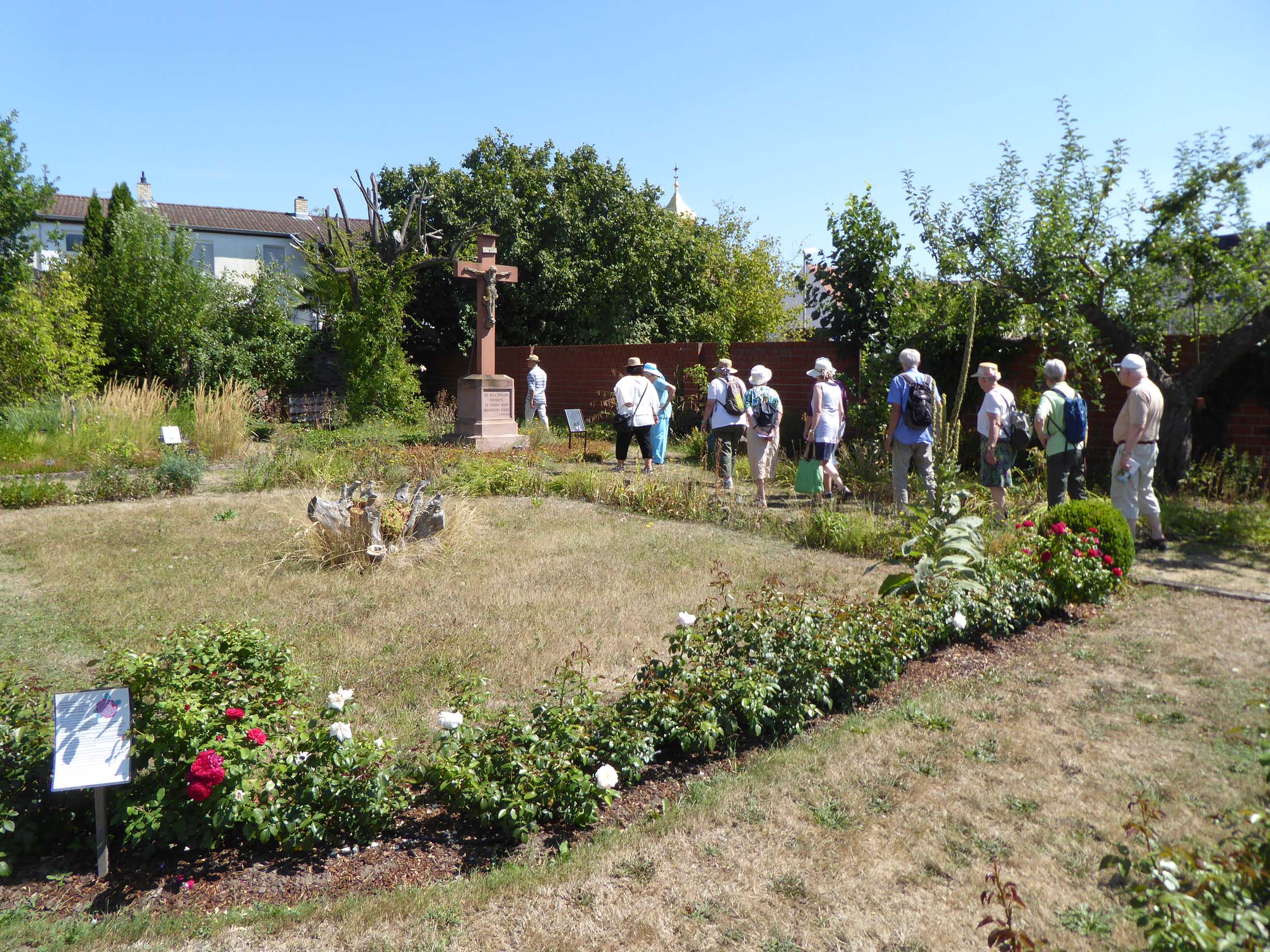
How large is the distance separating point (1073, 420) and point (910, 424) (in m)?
1.45

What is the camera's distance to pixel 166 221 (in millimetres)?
21594

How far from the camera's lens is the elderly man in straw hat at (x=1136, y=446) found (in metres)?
7.64

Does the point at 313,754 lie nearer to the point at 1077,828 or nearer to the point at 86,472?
the point at 1077,828

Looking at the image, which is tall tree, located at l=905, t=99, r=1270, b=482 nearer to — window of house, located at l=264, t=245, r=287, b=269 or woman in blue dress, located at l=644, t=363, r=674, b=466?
woman in blue dress, located at l=644, t=363, r=674, b=466

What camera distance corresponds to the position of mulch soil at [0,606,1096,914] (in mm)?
3031

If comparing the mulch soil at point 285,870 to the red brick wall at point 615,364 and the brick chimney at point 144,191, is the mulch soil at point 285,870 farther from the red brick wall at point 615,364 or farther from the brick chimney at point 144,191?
the brick chimney at point 144,191

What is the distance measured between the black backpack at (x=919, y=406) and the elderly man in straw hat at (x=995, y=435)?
49cm

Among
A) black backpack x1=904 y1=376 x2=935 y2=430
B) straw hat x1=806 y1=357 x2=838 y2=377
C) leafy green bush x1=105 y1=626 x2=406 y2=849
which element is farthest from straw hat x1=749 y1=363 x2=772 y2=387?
leafy green bush x1=105 y1=626 x2=406 y2=849

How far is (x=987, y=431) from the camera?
8.43m

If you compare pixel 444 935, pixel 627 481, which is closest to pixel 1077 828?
pixel 444 935

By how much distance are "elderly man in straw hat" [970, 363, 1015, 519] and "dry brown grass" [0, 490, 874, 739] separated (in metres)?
1.84

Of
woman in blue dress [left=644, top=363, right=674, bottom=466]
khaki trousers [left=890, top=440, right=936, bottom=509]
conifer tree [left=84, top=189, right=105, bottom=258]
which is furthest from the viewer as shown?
conifer tree [left=84, top=189, right=105, bottom=258]

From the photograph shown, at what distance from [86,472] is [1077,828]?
498 inches

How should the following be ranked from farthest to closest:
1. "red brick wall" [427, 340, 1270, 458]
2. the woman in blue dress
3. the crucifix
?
the crucifix
the woman in blue dress
"red brick wall" [427, 340, 1270, 458]
